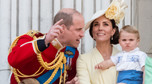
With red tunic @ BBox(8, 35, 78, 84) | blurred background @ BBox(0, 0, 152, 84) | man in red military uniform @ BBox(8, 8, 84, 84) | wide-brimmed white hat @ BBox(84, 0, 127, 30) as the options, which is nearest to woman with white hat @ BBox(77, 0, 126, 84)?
wide-brimmed white hat @ BBox(84, 0, 127, 30)

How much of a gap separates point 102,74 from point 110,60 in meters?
0.13

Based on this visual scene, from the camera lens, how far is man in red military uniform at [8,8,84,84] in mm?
1709

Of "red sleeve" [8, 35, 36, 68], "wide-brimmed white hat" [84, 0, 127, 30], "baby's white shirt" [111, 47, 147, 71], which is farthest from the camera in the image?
"wide-brimmed white hat" [84, 0, 127, 30]

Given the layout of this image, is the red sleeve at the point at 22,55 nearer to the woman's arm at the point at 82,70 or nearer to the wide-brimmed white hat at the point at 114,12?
the woman's arm at the point at 82,70

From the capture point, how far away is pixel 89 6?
2752 mm

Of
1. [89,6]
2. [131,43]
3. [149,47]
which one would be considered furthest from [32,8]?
[149,47]

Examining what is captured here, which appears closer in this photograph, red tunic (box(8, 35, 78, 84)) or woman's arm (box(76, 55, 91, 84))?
red tunic (box(8, 35, 78, 84))

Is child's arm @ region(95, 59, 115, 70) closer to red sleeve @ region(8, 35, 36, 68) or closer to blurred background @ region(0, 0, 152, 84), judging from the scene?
red sleeve @ region(8, 35, 36, 68)

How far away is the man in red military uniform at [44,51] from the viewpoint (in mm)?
1709

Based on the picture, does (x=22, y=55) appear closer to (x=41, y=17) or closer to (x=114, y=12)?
(x=114, y=12)

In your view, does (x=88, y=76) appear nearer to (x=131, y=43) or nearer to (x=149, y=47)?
(x=131, y=43)

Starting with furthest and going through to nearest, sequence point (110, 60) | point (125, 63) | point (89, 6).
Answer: point (89, 6), point (110, 60), point (125, 63)

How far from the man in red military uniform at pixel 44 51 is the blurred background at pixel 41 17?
54cm

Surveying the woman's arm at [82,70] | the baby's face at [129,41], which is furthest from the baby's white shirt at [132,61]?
the woman's arm at [82,70]
